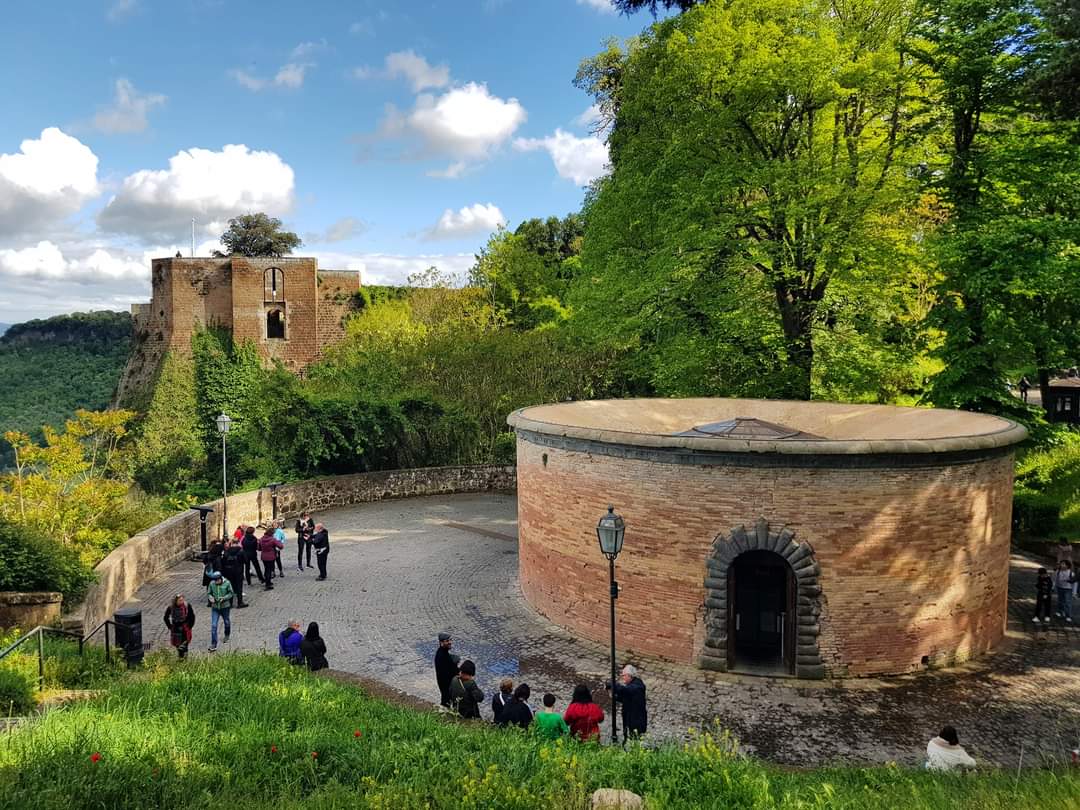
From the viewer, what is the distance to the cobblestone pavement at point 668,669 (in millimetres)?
8641

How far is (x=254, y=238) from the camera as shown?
2266 inches

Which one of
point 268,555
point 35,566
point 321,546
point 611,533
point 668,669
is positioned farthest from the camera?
point 321,546

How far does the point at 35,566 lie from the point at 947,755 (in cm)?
1289

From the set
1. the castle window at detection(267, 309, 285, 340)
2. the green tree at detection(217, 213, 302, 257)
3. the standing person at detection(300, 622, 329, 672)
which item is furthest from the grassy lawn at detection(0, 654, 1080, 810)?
the green tree at detection(217, 213, 302, 257)

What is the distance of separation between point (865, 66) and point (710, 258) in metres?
5.80

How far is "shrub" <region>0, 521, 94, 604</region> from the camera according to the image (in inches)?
424

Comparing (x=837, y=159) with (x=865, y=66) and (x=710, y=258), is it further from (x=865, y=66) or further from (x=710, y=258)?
(x=710, y=258)

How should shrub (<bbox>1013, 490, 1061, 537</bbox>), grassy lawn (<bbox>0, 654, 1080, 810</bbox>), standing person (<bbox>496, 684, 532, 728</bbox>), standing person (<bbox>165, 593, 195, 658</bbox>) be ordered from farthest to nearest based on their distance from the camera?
shrub (<bbox>1013, 490, 1061, 537</bbox>)
standing person (<bbox>165, 593, 195, 658</bbox>)
standing person (<bbox>496, 684, 532, 728</bbox>)
grassy lawn (<bbox>0, 654, 1080, 810</bbox>)

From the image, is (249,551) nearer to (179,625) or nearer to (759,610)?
(179,625)

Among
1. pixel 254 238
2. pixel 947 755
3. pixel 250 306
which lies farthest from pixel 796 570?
pixel 254 238

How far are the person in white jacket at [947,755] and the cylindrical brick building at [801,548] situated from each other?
329 centimetres

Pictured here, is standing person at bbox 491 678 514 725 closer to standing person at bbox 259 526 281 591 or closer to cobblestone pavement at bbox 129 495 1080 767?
cobblestone pavement at bbox 129 495 1080 767

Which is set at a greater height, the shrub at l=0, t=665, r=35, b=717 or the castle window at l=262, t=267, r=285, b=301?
the castle window at l=262, t=267, r=285, b=301

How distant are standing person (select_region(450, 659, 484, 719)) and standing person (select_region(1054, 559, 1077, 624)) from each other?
1137 cm
